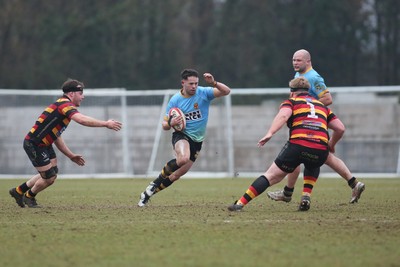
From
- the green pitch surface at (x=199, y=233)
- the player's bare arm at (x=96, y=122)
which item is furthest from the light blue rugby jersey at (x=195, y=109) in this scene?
the player's bare arm at (x=96, y=122)

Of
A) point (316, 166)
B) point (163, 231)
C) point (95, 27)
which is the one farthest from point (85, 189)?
point (95, 27)

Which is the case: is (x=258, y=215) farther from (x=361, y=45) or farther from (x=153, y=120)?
(x=361, y=45)

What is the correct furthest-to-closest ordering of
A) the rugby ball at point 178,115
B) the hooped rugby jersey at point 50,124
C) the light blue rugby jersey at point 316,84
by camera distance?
the light blue rugby jersey at point 316,84, the rugby ball at point 178,115, the hooped rugby jersey at point 50,124

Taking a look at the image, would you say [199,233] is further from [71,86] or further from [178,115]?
[71,86]

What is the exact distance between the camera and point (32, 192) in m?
11.8

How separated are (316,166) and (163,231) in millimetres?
2809

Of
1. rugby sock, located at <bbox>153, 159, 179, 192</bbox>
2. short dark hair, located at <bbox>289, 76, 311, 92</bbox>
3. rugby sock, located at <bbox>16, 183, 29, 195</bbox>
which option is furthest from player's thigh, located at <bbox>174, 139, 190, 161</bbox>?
rugby sock, located at <bbox>16, 183, 29, 195</bbox>

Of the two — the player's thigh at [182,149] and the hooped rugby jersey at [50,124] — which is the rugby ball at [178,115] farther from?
the hooped rugby jersey at [50,124]

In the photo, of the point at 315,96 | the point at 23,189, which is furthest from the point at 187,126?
the point at 23,189

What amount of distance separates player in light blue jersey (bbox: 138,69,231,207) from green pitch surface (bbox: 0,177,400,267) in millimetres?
375

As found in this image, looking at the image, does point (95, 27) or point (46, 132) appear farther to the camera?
point (95, 27)

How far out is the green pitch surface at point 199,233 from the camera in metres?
6.99

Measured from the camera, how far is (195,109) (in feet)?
39.8

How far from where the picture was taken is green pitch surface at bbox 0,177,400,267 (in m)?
6.99
